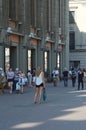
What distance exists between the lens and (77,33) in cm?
8450

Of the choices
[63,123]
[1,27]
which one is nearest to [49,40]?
[1,27]

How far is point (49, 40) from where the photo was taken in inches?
2034

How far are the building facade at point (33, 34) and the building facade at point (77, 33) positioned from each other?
71.2 ft

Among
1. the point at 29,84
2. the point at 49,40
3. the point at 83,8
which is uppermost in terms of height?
the point at 83,8

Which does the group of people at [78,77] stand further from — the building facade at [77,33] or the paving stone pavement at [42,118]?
the building facade at [77,33]

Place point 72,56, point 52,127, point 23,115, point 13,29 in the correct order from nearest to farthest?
point 52,127 → point 23,115 → point 13,29 → point 72,56

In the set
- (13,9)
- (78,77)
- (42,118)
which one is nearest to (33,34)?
(13,9)

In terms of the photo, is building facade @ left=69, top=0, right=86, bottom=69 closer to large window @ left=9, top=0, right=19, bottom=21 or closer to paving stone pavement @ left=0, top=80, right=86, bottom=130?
Answer: large window @ left=9, top=0, right=19, bottom=21

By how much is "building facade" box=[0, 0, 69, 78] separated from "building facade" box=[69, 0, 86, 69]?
21.7 metres

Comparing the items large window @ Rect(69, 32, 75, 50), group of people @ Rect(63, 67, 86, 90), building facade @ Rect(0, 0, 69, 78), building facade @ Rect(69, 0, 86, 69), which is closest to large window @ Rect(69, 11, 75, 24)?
building facade @ Rect(69, 0, 86, 69)

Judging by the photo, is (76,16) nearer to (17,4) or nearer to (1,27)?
(17,4)

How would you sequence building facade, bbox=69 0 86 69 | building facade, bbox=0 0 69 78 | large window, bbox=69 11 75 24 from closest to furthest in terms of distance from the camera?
1. building facade, bbox=0 0 69 78
2. building facade, bbox=69 0 86 69
3. large window, bbox=69 11 75 24

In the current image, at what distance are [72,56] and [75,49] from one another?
4.32ft

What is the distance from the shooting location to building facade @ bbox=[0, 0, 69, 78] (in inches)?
1525
